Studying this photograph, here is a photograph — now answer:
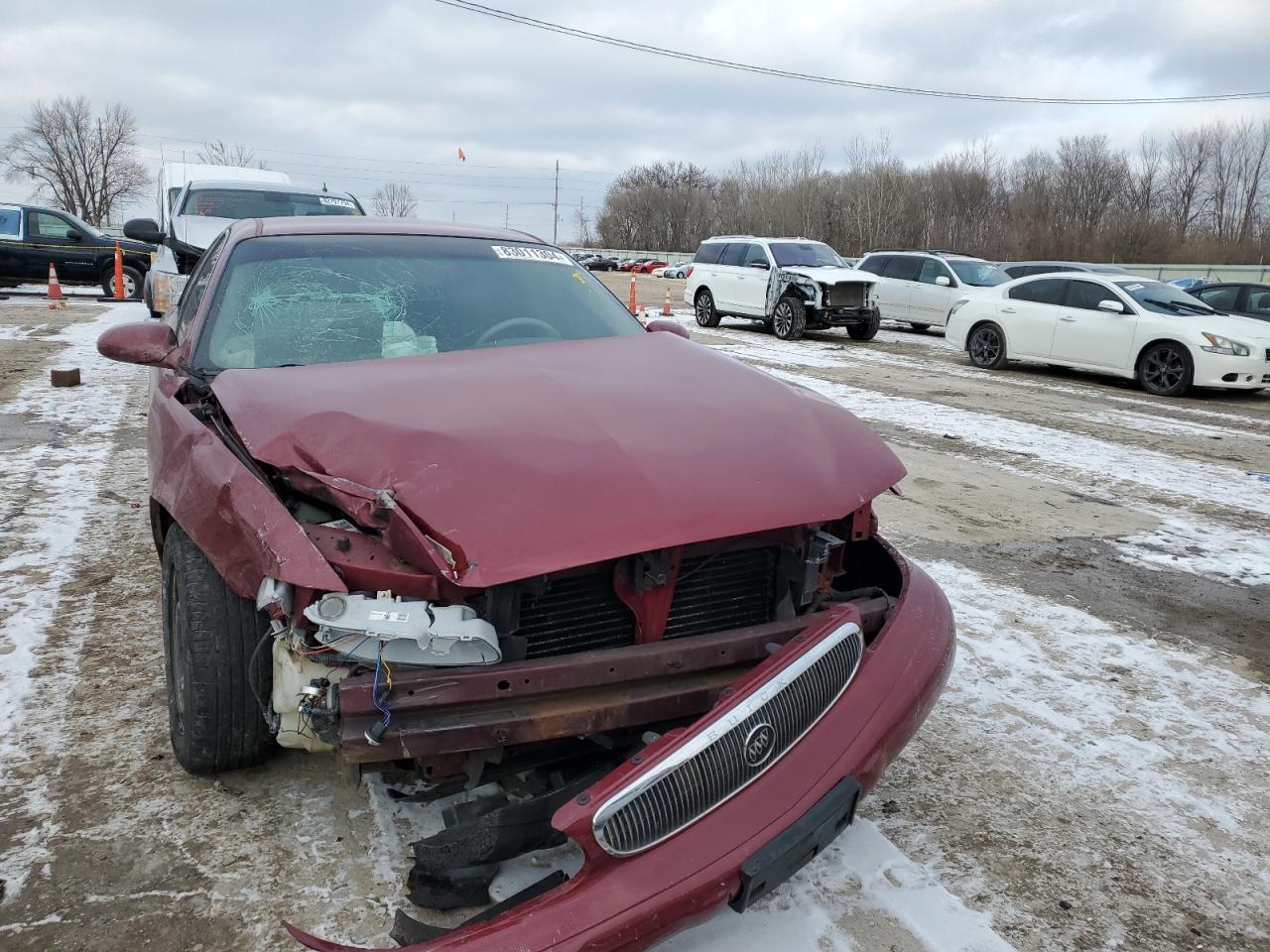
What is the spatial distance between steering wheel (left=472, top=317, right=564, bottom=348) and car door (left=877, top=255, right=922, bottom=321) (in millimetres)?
15282

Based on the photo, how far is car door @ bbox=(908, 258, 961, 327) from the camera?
17188 millimetres

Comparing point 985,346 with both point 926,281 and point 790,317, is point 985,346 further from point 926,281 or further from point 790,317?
point 926,281

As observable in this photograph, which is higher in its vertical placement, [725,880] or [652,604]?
[652,604]

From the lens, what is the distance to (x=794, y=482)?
2.41 m

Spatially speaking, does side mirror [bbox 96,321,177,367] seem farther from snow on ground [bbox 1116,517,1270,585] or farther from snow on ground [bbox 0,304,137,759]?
snow on ground [bbox 1116,517,1270,585]

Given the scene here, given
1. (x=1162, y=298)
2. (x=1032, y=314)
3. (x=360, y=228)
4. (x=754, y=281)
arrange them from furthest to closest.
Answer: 1. (x=754, y=281)
2. (x=1032, y=314)
3. (x=1162, y=298)
4. (x=360, y=228)

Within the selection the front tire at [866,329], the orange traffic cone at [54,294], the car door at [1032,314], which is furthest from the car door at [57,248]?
the car door at [1032,314]

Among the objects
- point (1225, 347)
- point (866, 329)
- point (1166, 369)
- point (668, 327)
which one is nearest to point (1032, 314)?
point (1166, 369)

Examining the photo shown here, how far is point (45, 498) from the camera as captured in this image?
5.23 metres

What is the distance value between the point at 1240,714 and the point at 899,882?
1780 mm

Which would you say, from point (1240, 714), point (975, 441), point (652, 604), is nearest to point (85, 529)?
point (652, 604)

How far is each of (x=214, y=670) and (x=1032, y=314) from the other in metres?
12.7

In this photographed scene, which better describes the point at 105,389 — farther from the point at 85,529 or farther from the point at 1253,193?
the point at 1253,193

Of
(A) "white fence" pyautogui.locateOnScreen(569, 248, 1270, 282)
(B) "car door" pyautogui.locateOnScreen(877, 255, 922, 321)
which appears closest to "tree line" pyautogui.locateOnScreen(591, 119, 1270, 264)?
(A) "white fence" pyautogui.locateOnScreen(569, 248, 1270, 282)
